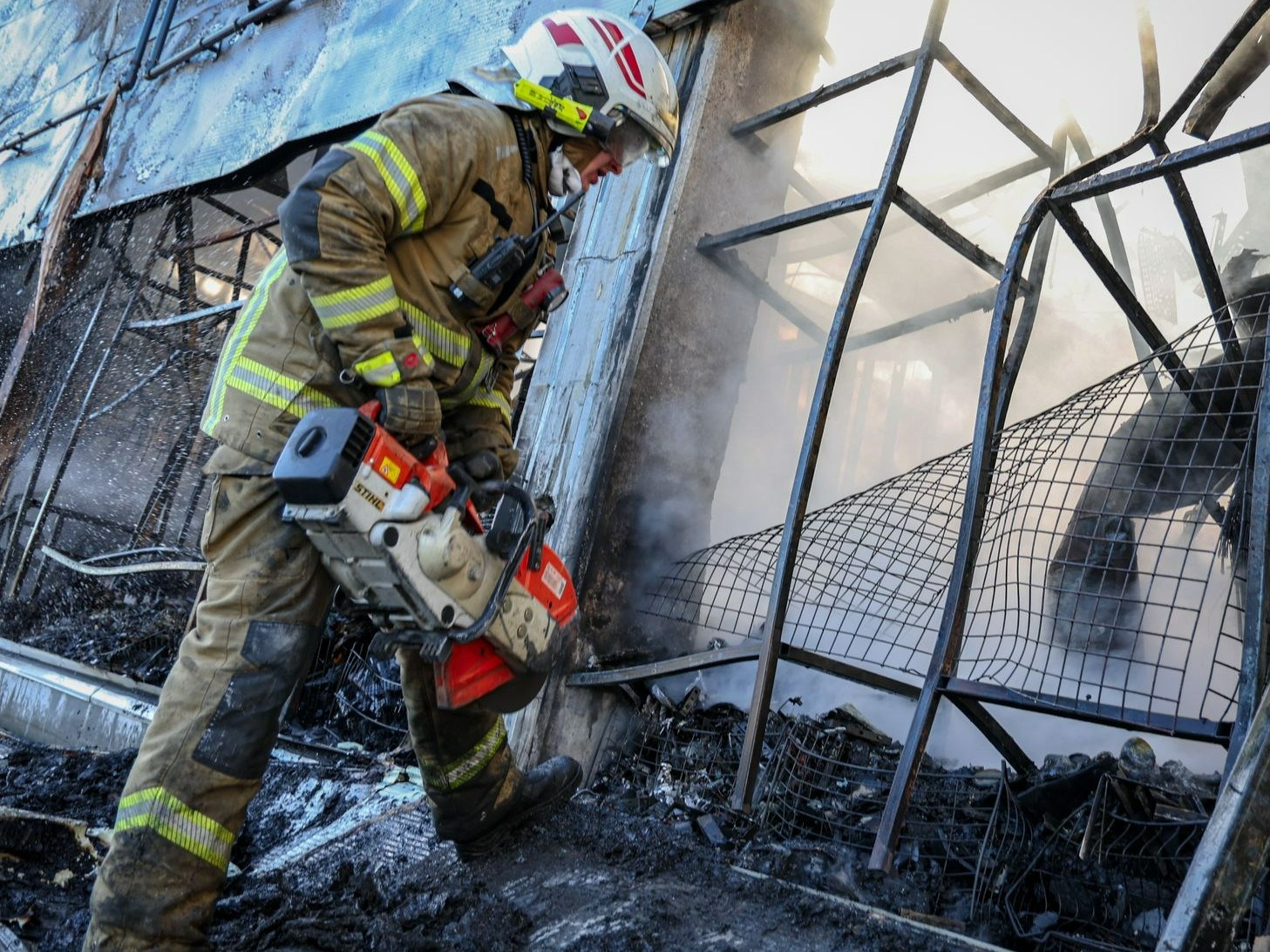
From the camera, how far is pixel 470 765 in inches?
99.9

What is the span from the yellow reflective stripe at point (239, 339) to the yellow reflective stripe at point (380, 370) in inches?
13.2

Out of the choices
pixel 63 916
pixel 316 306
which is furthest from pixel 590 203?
pixel 63 916

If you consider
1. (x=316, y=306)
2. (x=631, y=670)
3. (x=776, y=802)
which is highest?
(x=316, y=306)

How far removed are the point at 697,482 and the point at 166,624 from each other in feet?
10.3

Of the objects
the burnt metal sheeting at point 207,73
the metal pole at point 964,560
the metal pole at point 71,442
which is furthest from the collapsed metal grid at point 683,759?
the metal pole at point 71,442

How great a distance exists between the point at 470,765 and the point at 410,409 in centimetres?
100

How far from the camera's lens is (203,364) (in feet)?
25.9

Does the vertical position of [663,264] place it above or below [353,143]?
above

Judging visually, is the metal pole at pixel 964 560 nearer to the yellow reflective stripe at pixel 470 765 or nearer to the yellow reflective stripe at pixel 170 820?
the yellow reflective stripe at pixel 470 765

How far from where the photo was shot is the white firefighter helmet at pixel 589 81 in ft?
8.22

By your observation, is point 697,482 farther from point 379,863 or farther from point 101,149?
point 101,149

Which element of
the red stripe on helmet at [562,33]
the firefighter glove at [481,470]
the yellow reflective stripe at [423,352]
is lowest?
the firefighter glove at [481,470]

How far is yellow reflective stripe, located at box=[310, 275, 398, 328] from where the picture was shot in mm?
2084

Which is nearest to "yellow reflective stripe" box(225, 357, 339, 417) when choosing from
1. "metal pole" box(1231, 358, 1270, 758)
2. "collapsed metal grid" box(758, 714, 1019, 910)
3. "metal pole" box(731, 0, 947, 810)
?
"metal pole" box(731, 0, 947, 810)
